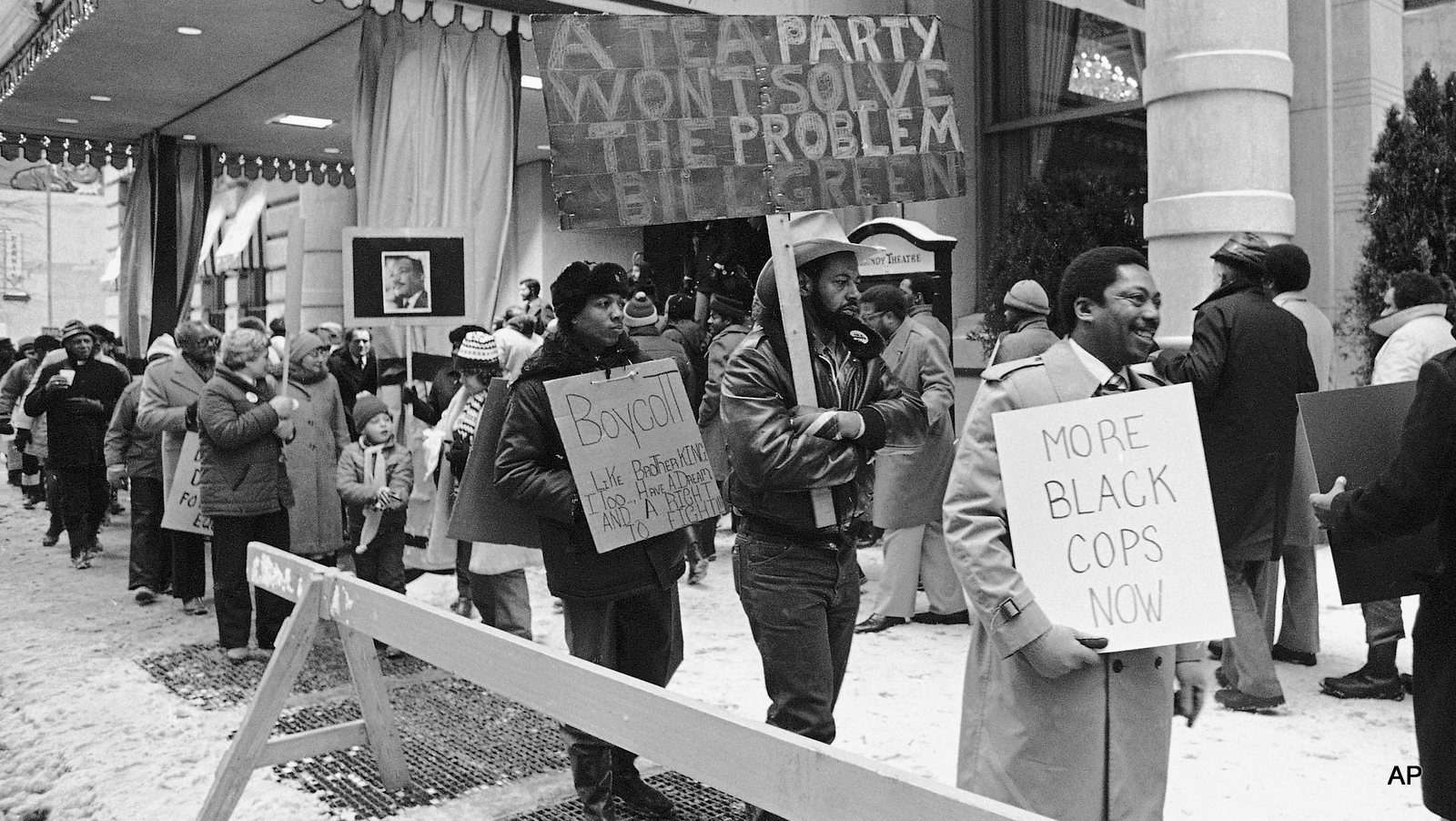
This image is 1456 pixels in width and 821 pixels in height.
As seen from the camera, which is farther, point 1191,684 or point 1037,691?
point 1191,684

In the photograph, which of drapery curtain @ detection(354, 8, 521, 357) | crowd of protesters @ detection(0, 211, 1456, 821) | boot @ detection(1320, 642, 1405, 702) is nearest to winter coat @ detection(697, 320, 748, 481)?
crowd of protesters @ detection(0, 211, 1456, 821)

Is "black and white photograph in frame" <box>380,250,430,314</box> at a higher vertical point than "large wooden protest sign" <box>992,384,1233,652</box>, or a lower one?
higher

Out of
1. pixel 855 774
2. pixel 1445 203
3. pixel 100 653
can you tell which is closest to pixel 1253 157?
pixel 1445 203

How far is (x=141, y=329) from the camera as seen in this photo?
17000mm

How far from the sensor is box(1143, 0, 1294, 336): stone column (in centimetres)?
844

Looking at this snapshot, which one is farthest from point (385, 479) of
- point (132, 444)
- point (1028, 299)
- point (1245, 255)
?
point (1245, 255)

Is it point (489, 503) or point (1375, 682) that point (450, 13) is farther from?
point (1375, 682)

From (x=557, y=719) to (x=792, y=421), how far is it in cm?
113

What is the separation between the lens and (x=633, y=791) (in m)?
4.62

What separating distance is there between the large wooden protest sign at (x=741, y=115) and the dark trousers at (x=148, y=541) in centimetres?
656

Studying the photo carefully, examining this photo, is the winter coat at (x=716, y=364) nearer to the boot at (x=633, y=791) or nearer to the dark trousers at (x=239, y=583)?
the dark trousers at (x=239, y=583)

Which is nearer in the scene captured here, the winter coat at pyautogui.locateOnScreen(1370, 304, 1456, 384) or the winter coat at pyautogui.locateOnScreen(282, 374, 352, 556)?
the winter coat at pyautogui.locateOnScreen(1370, 304, 1456, 384)

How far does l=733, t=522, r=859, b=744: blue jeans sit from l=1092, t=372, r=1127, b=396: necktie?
48.8 inches

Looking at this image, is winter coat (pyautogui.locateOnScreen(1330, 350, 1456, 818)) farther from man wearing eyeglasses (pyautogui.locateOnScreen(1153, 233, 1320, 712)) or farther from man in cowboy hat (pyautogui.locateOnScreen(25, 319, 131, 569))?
man in cowboy hat (pyautogui.locateOnScreen(25, 319, 131, 569))
